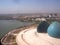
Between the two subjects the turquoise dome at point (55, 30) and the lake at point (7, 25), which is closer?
the turquoise dome at point (55, 30)

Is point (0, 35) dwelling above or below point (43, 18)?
below

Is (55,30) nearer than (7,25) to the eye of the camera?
Yes

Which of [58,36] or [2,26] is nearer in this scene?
[58,36]

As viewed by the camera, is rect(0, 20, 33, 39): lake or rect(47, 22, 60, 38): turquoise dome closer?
rect(47, 22, 60, 38): turquoise dome

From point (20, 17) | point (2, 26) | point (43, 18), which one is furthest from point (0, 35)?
point (43, 18)

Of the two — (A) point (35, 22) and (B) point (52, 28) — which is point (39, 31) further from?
(A) point (35, 22)

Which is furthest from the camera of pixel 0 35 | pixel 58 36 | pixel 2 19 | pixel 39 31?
pixel 2 19

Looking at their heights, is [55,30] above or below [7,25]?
above

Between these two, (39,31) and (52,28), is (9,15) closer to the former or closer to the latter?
(39,31)

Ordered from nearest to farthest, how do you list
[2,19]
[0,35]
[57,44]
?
[57,44] < [0,35] < [2,19]

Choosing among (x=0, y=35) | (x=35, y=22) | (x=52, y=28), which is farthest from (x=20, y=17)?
(x=52, y=28)
